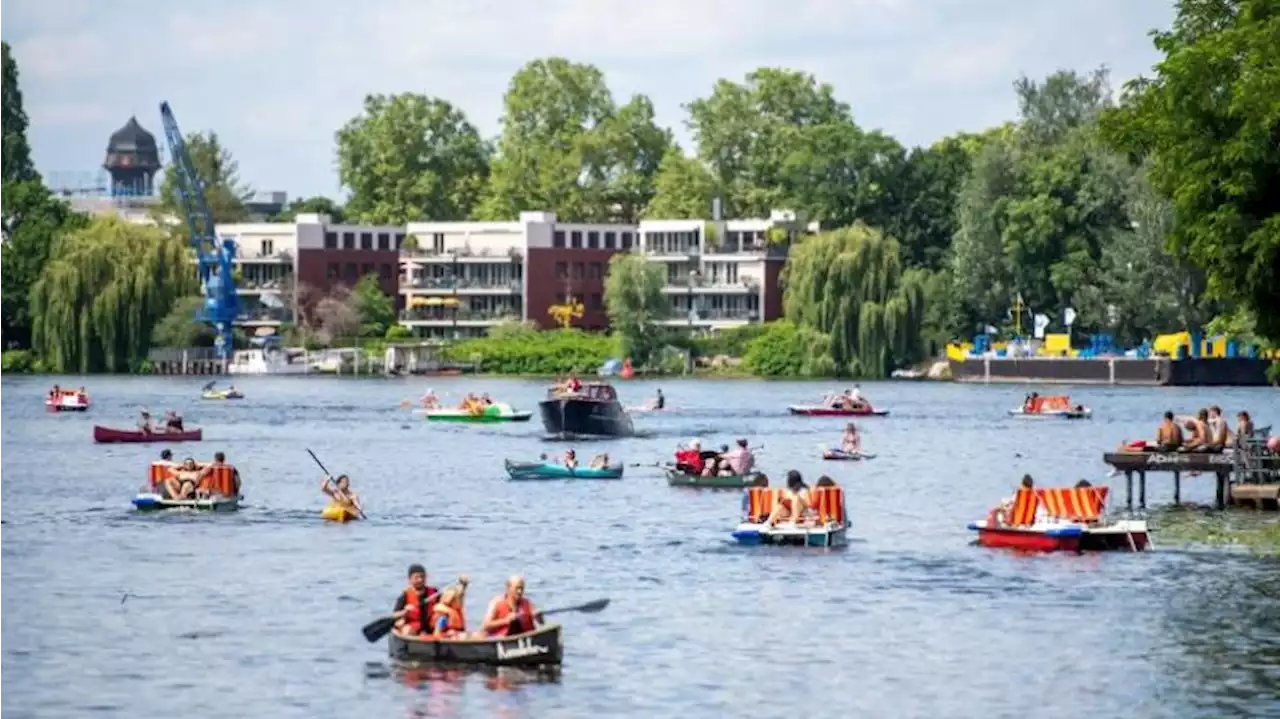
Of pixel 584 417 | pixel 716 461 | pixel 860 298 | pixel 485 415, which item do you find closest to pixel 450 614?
pixel 716 461

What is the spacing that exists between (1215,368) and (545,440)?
78.1m

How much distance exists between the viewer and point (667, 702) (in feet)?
163

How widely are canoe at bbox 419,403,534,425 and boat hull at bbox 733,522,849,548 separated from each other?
77323 mm

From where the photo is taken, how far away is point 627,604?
62.8 meters

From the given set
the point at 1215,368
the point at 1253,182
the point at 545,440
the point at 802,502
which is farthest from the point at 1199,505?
the point at 1215,368

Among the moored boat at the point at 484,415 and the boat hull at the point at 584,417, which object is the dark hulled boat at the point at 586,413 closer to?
the boat hull at the point at 584,417

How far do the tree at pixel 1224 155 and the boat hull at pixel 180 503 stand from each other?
26.3 m

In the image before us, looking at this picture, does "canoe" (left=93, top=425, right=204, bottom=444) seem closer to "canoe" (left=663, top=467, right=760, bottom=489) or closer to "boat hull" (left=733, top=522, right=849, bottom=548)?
"canoe" (left=663, top=467, right=760, bottom=489)

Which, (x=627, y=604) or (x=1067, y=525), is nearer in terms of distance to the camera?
(x=627, y=604)

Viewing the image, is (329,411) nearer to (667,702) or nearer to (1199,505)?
(1199,505)

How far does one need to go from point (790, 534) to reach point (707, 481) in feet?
73.6

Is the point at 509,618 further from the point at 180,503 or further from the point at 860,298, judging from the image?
the point at 860,298

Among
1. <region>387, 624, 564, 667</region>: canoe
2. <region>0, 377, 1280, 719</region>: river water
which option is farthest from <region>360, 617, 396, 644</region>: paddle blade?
<region>387, 624, 564, 667</region>: canoe

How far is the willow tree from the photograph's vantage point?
7707 inches
